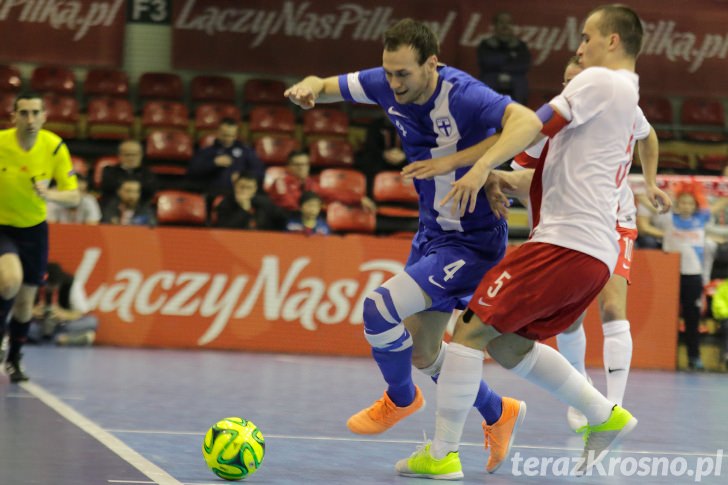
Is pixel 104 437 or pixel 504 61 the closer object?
pixel 104 437

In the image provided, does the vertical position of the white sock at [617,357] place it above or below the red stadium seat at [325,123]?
below

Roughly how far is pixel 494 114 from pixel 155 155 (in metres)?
10.5

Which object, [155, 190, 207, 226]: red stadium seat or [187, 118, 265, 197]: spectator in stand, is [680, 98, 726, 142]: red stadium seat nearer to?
[187, 118, 265, 197]: spectator in stand

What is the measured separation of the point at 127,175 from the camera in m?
12.9

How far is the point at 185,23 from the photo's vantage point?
1747 cm

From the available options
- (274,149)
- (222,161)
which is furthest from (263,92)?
(222,161)

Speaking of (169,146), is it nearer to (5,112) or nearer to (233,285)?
(5,112)

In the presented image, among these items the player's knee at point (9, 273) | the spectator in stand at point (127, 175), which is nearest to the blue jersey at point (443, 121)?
the player's knee at point (9, 273)

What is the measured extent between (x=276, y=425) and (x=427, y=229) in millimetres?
1797

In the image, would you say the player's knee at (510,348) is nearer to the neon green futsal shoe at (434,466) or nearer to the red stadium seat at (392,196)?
the neon green futsal shoe at (434,466)

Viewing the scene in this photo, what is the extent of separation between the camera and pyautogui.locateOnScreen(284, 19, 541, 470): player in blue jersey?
5.41 metres

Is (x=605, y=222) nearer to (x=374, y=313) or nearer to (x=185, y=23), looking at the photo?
(x=374, y=313)

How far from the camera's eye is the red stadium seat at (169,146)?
15308mm

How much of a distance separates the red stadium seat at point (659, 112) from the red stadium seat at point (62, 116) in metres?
8.11
